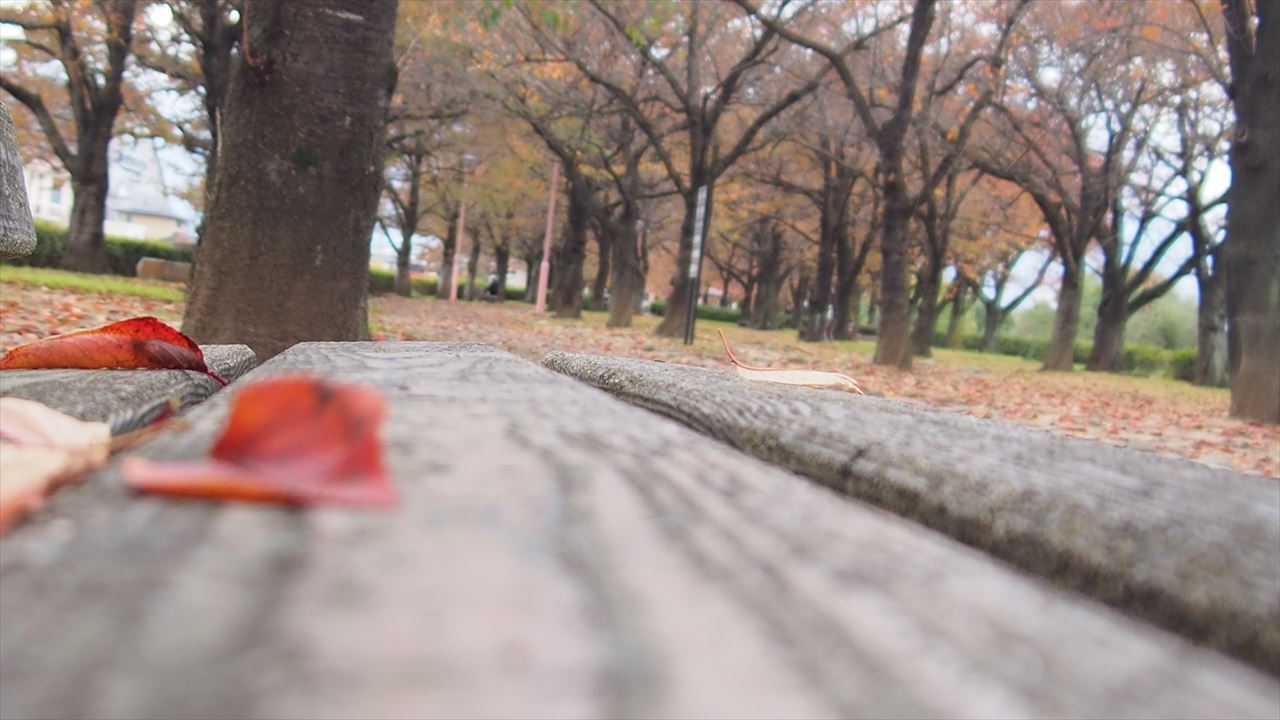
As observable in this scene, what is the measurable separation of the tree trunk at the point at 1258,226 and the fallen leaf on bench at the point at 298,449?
9854 millimetres

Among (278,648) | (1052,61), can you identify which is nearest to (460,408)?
(278,648)

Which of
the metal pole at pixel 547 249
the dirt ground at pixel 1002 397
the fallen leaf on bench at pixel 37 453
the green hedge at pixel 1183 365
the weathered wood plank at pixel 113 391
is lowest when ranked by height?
the dirt ground at pixel 1002 397

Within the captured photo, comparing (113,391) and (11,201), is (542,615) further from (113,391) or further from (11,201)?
(11,201)

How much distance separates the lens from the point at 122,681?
0.27m

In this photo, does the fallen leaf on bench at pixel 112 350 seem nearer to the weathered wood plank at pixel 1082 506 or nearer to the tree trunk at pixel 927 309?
the weathered wood plank at pixel 1082 506

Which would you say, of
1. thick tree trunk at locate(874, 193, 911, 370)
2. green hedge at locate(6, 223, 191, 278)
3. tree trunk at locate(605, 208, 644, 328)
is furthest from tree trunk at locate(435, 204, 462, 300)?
thick tree trunk at locate(874, 193, 911, 370)

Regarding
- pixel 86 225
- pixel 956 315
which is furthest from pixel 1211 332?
pixel 86 225

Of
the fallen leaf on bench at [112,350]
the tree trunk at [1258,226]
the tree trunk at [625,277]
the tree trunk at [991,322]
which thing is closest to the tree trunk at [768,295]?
the tree trunk at [991,322]

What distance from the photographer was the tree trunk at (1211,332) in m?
19.7

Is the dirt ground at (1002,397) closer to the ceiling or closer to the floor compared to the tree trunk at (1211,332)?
closer to the floor

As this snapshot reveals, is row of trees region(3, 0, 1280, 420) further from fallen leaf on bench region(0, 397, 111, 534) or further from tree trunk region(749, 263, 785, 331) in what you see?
tree trunk region(749, 263, 785, 331)

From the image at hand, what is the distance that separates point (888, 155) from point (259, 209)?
9.95 m

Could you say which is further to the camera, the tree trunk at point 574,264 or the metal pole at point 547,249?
the tree trunk at point 574,264

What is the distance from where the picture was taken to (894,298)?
1303 centimetres
